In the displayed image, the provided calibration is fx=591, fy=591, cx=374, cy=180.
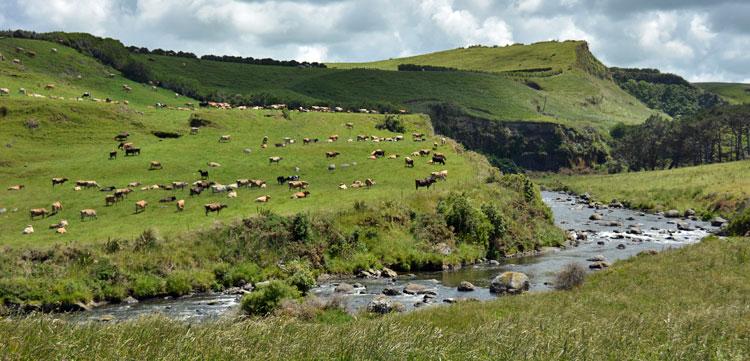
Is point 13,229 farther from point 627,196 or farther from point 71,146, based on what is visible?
point 627,196

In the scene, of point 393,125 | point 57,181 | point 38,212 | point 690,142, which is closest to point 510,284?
point 38,212

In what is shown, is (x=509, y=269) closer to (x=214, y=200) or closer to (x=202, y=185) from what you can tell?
(x=214, y=200)

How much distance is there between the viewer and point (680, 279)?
1385 inches

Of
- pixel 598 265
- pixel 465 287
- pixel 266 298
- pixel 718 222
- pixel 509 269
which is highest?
pixel 266 298

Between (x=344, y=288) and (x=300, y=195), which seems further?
(x=300, y=195)

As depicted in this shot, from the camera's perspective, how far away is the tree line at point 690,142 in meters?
159

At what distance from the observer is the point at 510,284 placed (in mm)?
45438

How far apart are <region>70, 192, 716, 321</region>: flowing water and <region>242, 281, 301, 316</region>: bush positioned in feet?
4.06

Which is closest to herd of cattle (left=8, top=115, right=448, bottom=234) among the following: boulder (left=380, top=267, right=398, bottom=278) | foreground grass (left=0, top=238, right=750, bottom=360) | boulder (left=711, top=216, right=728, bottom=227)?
boulder (left=380, top=267, right=398, bottom=278)

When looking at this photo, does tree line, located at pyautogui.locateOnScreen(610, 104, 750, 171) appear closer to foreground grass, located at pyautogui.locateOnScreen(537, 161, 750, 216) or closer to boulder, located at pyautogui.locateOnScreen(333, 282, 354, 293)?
foreground grass, located at pyautogui.locateOnScreen(537, 161, 750, 216)

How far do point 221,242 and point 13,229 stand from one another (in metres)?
18.9

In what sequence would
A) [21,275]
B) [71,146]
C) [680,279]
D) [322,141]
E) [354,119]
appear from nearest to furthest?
[680,279], [21,275], [71,146], [322,141], [354,119]

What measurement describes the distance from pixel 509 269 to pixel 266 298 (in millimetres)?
27909

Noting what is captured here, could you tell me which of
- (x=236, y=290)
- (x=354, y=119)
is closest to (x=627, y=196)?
(x=354, y=119)
